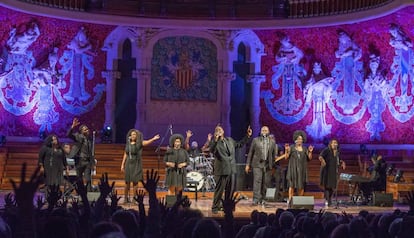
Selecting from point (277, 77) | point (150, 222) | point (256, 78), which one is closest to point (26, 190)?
point (150, 222)

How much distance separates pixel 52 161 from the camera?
456 inches

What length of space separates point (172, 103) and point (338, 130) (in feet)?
18.8

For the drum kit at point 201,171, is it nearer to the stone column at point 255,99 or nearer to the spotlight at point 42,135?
the stone column at point 255,99

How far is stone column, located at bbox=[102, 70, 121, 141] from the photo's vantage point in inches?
803

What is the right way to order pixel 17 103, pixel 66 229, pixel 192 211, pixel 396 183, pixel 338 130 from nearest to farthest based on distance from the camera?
pixel 66 229, pixel 192 211, pixel 396 183, pixel 17 103, pixel 338 130

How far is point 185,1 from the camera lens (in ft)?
68.1

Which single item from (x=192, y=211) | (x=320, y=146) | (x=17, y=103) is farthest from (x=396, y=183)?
(x=17, y=103)

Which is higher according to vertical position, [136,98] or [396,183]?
[136,98]

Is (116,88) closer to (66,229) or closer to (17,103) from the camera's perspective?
(17,103)

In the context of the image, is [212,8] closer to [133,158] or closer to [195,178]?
[195,178]

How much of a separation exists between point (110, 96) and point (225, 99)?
3.95m

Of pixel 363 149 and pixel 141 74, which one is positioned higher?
pixel 141 74

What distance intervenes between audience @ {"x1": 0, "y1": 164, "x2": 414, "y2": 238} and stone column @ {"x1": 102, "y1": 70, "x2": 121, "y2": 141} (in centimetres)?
1473

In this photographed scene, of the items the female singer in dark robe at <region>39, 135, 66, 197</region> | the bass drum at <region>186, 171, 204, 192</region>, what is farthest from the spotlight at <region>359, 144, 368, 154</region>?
the female singer in dark robe at <region>39, 135, 66, 197</region>
